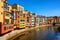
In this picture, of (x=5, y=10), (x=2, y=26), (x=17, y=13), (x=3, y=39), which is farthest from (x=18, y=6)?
(x=3, y=39)

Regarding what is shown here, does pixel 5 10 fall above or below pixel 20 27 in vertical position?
above

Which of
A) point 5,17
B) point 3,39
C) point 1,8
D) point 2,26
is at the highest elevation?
point 1,8

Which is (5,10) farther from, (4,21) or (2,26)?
(2,26)

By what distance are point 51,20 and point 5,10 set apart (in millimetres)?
137756

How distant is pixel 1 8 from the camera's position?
48.6 meters

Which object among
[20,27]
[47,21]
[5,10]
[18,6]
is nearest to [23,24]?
[20,27]

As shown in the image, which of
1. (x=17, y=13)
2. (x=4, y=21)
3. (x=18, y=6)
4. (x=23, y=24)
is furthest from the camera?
(x=18, y=6)

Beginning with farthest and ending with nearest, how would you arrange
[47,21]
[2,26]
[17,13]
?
[47,21], [17,13], [2,26]

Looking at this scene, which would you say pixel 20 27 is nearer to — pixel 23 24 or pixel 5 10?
pixel 23 24

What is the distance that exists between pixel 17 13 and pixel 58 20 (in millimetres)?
114605

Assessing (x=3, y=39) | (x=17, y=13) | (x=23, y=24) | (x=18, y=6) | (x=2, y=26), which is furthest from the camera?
(x=18, y=6)

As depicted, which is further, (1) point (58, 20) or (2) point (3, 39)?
(1) point (58, 20)

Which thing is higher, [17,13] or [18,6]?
[18,6]

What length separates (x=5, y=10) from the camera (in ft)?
173
